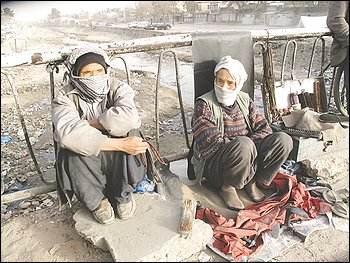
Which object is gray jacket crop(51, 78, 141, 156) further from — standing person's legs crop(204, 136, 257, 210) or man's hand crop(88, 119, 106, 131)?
standing person's legs crop(204, 136, 257, 210)

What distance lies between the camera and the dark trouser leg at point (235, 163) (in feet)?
7.49

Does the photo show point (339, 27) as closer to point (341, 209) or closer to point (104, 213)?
point (341, 209)

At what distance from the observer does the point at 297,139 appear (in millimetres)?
2781

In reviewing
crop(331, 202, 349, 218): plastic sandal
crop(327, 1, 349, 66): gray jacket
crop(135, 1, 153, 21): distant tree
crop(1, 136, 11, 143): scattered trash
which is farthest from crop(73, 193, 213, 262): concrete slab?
crop(1, 136, 11, 143): scattered trash

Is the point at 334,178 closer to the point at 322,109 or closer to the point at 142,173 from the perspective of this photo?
the point at 322,109

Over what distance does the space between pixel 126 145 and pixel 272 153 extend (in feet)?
3.64

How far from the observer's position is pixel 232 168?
235 centimetres

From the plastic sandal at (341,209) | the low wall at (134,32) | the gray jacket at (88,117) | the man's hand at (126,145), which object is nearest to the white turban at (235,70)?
the gray jacket at (88,117)

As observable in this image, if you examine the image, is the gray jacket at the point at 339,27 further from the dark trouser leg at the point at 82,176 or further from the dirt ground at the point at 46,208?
the dark trouser leg at the point at 82,176

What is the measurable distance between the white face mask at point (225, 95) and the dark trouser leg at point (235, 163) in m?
0.37

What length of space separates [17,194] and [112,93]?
1.11 m

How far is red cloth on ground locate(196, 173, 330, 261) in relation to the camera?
2090 millimetres

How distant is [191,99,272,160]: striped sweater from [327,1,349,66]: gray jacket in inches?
43.2

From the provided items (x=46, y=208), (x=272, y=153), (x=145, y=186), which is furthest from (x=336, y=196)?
(x=46, y=208)
